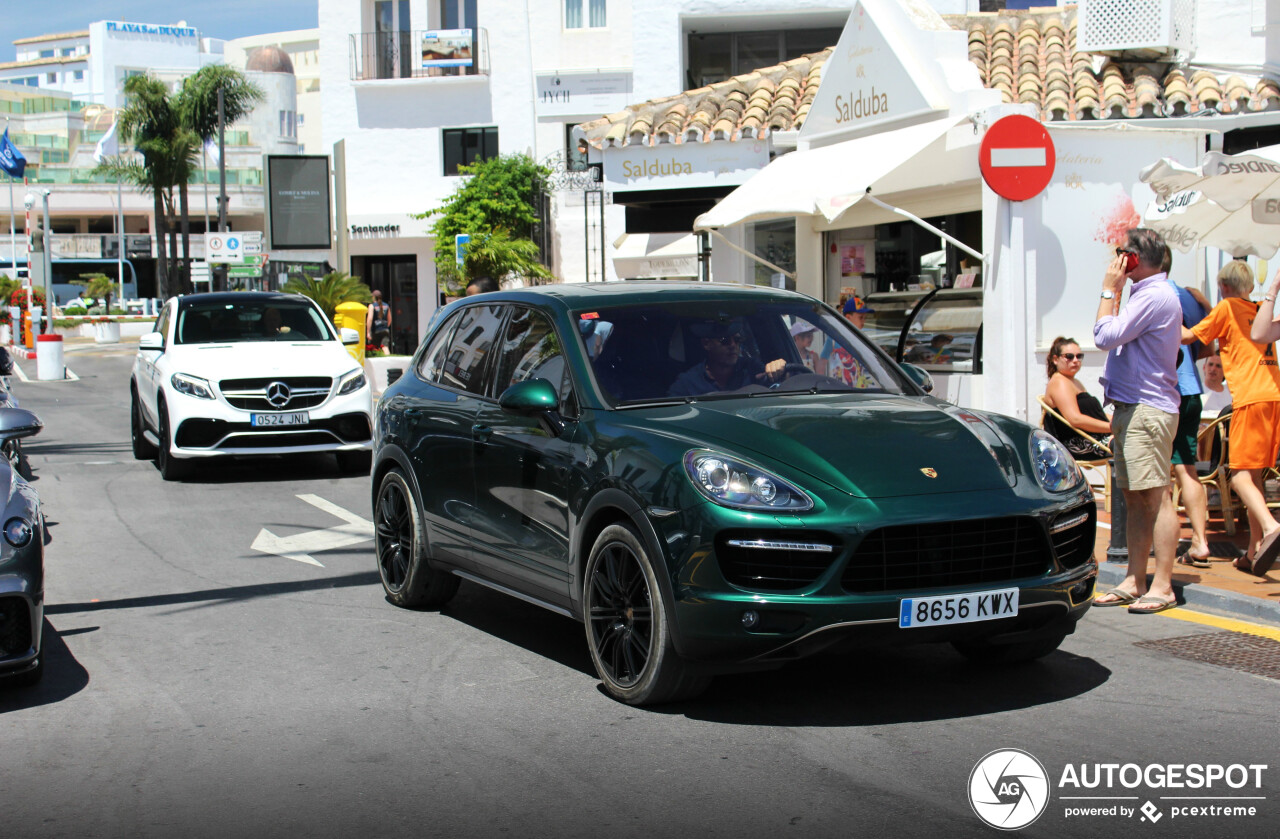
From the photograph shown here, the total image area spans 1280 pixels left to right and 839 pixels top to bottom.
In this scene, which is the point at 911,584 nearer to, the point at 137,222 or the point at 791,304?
the point at 791,304

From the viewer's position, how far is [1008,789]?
437 cm

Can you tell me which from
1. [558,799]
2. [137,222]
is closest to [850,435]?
[558,799]

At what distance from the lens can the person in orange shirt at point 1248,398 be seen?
25.8 feet

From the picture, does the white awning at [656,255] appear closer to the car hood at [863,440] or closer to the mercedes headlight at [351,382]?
the mercedes headlight at [351,382]

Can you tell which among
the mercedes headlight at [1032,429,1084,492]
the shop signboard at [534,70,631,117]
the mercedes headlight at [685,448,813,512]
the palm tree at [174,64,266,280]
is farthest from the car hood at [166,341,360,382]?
the palm tree at [174,64,266,280]

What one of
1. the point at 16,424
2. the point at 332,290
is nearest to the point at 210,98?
the point at 332,290

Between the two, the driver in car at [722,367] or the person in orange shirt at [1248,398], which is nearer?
the driver in car at [722,367]

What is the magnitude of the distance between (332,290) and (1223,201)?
18738 millimetres

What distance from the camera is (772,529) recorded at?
4820 mm

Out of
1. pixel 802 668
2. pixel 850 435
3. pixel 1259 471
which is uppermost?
pixel 850 435

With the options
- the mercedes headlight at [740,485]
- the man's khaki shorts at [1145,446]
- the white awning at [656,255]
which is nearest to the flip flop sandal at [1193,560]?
the man's khaki shorts at [1145,446]

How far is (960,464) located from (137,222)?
94397 mm

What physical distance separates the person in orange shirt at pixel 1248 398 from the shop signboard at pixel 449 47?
36710mm

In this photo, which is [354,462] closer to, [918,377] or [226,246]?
[918,377]
